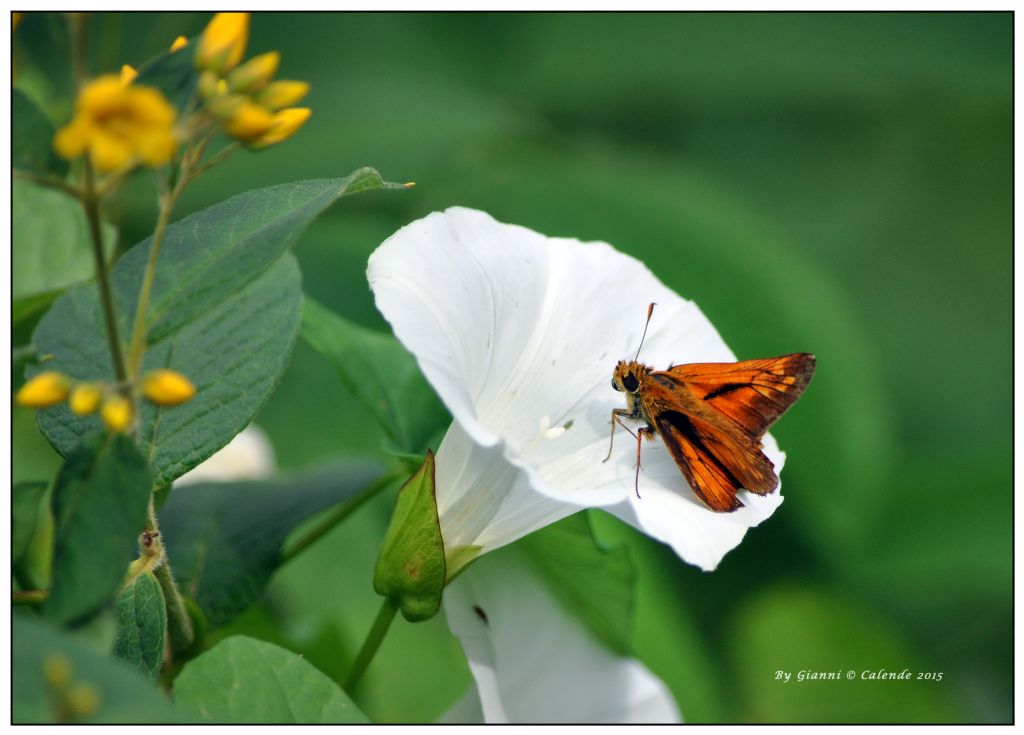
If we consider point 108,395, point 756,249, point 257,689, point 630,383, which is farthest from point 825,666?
point 108,395

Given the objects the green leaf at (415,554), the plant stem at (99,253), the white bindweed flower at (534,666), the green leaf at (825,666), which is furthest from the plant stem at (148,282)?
the green leaf at (825,666)

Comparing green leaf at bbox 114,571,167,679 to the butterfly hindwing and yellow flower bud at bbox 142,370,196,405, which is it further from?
the butterfly hindwing

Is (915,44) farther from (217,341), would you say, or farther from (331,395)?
(217,341)

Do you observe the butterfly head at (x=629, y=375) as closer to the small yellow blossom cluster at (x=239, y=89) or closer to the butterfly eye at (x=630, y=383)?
the butterfly eye at (x=630, y=383)

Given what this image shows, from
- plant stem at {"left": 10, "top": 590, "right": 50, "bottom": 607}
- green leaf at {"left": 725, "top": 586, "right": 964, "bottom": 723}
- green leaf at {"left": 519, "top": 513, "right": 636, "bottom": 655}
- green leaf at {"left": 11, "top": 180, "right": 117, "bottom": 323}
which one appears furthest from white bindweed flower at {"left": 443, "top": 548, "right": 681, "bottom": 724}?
green leaf at {"left": 725, "top": 586, "right": 964, "bottom": 723}

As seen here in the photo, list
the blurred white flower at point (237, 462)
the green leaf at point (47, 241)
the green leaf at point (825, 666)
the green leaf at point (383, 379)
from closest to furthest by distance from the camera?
the green leaf at point (47, 241), the green leaf at point (383, 379), the blurred white flower at point (237, 462), the green leaf at point (825, 666)
